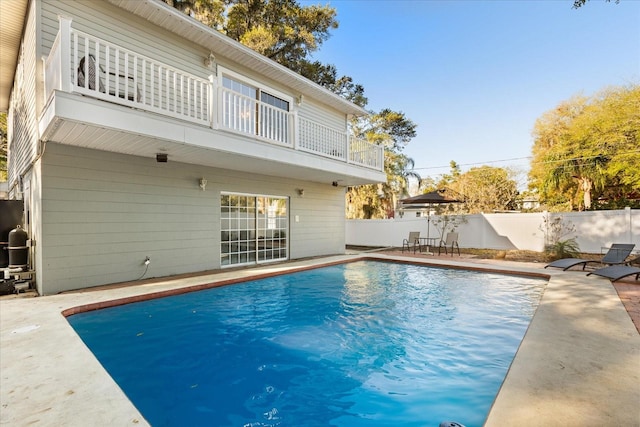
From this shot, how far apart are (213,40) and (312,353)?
25.8ft

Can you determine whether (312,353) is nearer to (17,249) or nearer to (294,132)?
(294,132)

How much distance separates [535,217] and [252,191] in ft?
38.0

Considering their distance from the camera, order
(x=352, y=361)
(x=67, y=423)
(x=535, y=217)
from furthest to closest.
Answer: (x=535, y=217) < (x=352, y=361) < (x=67, y=423)

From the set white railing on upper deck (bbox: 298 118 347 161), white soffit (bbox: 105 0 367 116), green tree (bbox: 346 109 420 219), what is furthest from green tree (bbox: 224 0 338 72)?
white railing on upper deck (bbox: 298 118 347 161)

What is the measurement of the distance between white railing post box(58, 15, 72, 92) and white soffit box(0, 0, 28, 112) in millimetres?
3275

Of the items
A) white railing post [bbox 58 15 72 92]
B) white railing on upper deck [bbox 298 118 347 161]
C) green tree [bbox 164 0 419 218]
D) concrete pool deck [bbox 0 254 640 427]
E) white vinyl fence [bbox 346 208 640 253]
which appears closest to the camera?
concrete pool deck [bbox 0 254 640 427]

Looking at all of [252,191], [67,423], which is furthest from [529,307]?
[252,191]

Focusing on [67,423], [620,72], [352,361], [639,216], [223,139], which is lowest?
[352,361]

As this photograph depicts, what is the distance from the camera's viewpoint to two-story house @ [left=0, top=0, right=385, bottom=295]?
5414 mm

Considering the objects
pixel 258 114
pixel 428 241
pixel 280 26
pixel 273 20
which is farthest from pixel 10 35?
pixel 428 241

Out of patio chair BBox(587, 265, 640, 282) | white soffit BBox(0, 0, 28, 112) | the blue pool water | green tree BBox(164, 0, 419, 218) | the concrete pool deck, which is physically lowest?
the blue pool water

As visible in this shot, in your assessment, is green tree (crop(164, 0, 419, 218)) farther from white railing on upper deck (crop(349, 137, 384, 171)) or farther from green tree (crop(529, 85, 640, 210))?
green tree (crop(529, 85, 640, 210))

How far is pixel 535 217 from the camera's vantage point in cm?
1292

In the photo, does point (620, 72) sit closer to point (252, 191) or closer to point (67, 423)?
point (252, 191)
